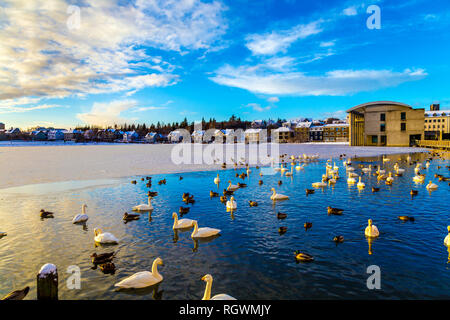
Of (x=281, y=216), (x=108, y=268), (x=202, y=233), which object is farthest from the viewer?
(x=281, y=216)

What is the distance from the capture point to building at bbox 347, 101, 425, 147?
3242 inches

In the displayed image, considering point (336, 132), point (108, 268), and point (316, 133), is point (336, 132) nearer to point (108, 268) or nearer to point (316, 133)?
point (316, 133)

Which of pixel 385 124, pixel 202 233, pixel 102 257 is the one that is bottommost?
pixel 102 257

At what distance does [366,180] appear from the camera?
84.8 feet

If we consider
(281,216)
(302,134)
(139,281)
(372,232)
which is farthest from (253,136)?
(139,281)

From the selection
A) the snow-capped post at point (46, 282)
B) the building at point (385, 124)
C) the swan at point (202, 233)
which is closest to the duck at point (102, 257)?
the snow-capped post at point (46, 282)

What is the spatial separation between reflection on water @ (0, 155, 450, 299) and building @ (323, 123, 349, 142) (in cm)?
13682

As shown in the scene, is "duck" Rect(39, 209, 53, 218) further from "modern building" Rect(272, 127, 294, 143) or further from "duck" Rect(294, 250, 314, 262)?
"modern building" Rect(272, 127, 294, 143)

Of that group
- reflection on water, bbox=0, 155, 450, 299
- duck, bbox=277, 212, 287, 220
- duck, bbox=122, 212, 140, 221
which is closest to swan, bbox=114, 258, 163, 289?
reflection on water, bbox=0, 155, 450, 299

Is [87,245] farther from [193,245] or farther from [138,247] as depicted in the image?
[193,245]

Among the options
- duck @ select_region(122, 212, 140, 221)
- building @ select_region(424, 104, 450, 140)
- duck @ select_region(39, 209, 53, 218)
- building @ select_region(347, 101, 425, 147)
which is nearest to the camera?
duck @ select_region(122, 212, 140, 221)

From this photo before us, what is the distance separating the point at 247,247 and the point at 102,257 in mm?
5289

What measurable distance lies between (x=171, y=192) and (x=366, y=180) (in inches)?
740

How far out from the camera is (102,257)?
911cm
